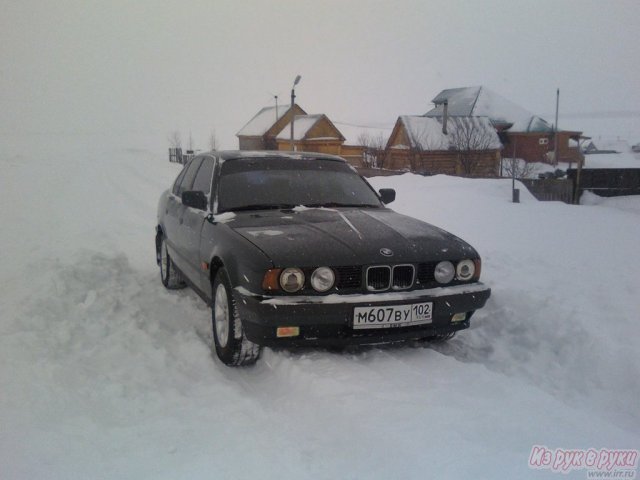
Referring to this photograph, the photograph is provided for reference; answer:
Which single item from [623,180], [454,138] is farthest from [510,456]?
[454,138]

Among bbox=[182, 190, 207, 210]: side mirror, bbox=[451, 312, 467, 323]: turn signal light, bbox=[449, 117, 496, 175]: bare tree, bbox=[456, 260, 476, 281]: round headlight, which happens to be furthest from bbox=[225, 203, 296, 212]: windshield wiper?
bbox=[449, 117, 496, 175]: bare tree

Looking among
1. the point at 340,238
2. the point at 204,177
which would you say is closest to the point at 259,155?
the point at 204,177

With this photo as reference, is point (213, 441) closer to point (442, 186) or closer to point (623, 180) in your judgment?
point (442, 186)

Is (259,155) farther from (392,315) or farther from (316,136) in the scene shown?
(316,136)

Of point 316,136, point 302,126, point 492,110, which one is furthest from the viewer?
point 492,110

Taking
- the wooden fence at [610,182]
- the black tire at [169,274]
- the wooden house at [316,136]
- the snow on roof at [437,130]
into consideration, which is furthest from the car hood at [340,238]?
the wooden house at [316,136]

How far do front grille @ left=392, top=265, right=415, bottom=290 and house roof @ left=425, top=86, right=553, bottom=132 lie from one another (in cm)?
4816

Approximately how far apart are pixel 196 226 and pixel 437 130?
3924cm

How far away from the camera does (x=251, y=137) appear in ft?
188

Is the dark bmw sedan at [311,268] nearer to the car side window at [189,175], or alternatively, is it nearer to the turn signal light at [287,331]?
the turn signal light at [287,331]

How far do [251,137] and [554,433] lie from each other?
56.8 m

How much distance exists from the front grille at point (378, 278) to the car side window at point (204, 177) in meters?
1.84

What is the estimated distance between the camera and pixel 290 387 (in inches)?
128

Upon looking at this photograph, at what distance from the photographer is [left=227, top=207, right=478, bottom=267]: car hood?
331 cm
